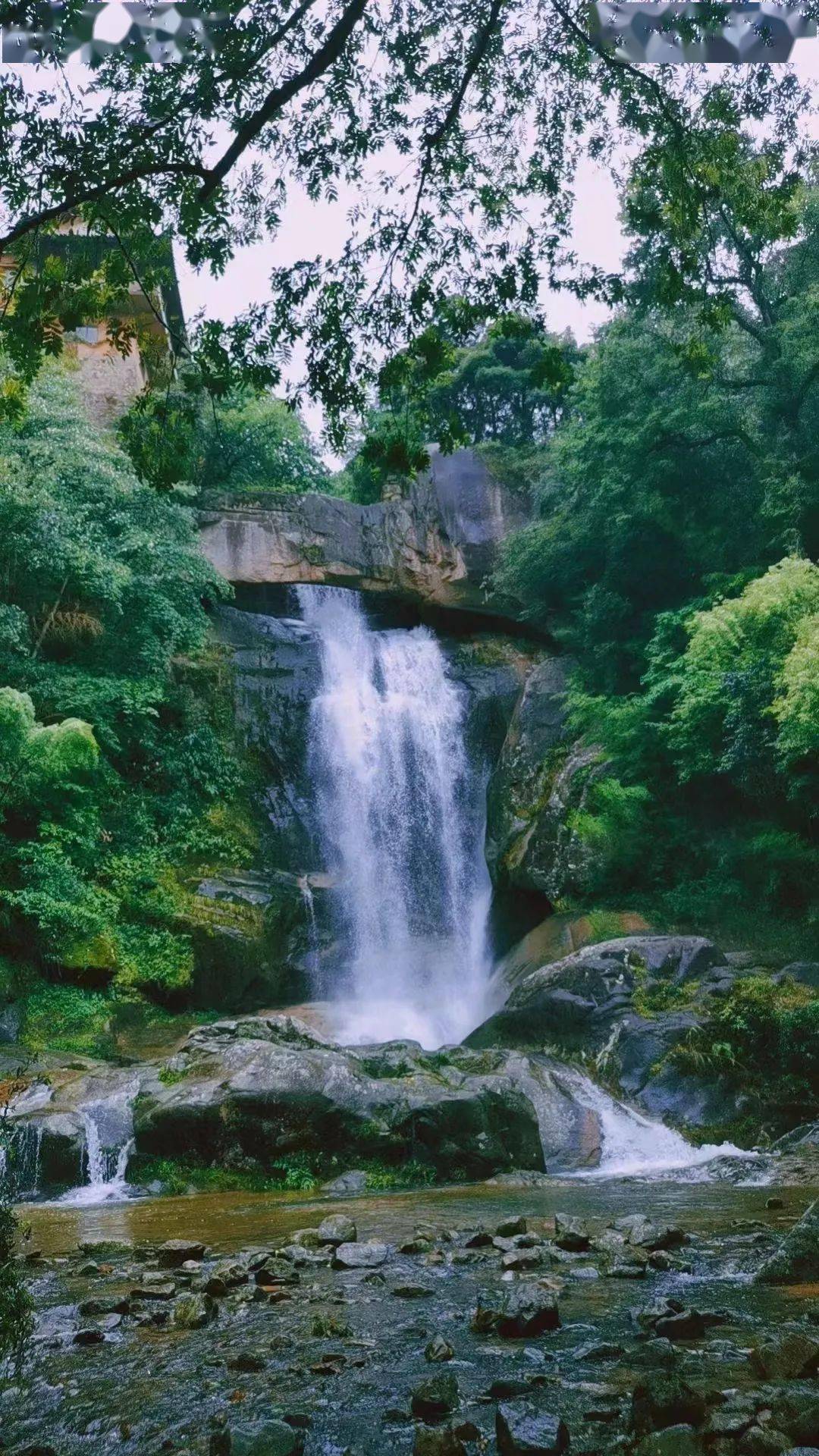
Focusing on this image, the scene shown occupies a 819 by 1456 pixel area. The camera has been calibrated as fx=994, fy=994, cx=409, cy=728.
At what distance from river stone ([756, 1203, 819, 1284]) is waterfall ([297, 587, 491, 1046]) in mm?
12743

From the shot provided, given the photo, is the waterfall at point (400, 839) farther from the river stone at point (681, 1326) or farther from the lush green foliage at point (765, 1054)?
the river stone at point (681, 1326)

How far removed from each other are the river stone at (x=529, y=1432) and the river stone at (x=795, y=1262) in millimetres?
2284

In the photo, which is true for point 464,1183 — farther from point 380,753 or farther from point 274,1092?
point 380,753

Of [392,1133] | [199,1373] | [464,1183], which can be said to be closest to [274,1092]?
[392,1133]

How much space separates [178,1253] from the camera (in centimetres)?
609

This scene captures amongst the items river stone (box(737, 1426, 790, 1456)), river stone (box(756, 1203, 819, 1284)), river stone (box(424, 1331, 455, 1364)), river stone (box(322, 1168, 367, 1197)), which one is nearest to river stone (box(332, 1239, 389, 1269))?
river stone (box(424, 1331, 455, 1364))

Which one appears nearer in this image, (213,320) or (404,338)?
(213,320)

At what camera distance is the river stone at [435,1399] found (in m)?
3.29

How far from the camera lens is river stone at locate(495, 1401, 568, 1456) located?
9.32 ft

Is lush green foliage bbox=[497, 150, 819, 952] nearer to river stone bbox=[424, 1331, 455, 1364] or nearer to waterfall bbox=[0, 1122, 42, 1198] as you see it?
waterfall bbox=[0, 1122, 42, 1198]

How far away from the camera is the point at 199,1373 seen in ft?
12.6

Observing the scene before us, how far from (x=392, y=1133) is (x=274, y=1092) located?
1.31 metres

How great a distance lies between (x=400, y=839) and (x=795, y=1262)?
1695 centimetres

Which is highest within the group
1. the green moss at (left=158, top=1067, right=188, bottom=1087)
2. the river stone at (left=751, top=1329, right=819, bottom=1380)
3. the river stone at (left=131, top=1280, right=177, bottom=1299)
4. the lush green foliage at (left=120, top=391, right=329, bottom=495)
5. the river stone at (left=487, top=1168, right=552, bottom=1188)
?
the lush green foliage at (left=120, top=391, right=329, bottom=495)
